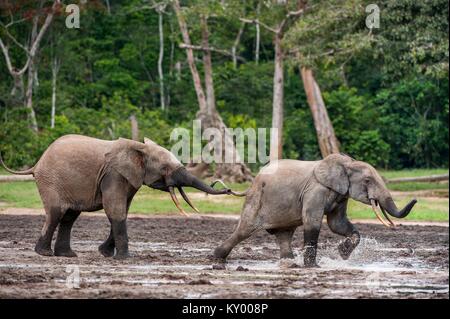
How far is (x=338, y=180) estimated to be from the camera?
651 inches

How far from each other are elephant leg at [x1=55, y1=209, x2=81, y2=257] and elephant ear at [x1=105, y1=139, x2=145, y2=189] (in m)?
0.98

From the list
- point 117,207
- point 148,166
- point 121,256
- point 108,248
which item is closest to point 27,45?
point 108,248

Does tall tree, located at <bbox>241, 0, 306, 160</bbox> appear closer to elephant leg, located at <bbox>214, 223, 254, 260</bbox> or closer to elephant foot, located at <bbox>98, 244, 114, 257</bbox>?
elephant foot, located at <bbox>98, 244, 114, 257</bbox>

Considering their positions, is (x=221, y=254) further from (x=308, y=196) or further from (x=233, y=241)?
Answer: (x=308, y=196)

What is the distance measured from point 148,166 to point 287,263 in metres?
2.38

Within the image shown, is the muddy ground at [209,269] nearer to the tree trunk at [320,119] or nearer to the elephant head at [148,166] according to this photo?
the elephant head at [148,166]

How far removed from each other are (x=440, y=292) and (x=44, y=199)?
6266 millimetres

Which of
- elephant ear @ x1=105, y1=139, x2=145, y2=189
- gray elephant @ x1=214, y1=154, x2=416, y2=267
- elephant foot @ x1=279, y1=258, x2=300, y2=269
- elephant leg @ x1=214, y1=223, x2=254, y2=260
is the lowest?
elephant foot @ x1=279, y1=258, x2=300, y2=269

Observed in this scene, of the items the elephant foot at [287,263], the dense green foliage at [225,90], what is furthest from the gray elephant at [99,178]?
the dense green foliage at [225,90]

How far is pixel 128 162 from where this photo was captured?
56.1 feet

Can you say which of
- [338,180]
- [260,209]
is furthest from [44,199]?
[338,180]

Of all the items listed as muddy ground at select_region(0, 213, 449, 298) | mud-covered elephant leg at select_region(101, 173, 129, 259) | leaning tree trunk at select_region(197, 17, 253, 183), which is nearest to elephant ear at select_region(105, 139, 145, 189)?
mud-covered elephant leg at select_region(101, 173, 129, 259)

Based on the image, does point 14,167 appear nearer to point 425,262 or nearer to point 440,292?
point 425,262

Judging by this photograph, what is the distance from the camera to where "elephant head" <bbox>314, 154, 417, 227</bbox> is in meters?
16.5
